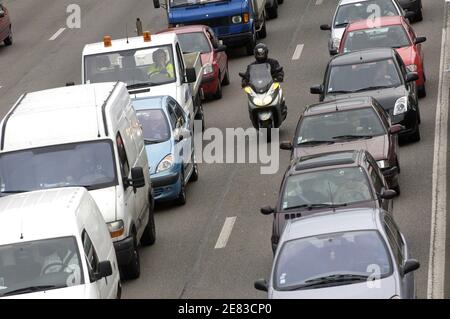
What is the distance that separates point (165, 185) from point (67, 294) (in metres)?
8.22

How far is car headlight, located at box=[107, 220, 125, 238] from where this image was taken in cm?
1945

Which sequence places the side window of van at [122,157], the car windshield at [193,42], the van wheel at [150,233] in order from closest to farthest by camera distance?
the side window of van at [122,157] < the van wheel at [150,233] < the car windshield at [193,42]

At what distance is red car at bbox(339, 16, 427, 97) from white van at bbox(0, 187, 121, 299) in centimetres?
1366

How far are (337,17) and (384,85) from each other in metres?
8.19

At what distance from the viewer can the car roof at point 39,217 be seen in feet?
53.8

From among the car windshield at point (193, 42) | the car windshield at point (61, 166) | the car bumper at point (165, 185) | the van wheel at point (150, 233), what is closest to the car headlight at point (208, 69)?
the car windshield at point (193, 42)

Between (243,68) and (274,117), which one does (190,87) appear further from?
(243,68)

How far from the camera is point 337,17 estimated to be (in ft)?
113

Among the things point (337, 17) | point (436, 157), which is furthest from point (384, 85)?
point (337, 17)

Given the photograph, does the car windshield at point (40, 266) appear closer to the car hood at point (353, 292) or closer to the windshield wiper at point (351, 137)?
the car hood at point (353, 292)

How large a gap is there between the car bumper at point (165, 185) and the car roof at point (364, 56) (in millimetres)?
4663

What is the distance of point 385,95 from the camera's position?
26.1 m

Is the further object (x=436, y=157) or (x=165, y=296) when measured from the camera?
(x=436, y=157)

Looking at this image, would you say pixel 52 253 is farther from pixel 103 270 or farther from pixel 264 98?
pixel 264 98
